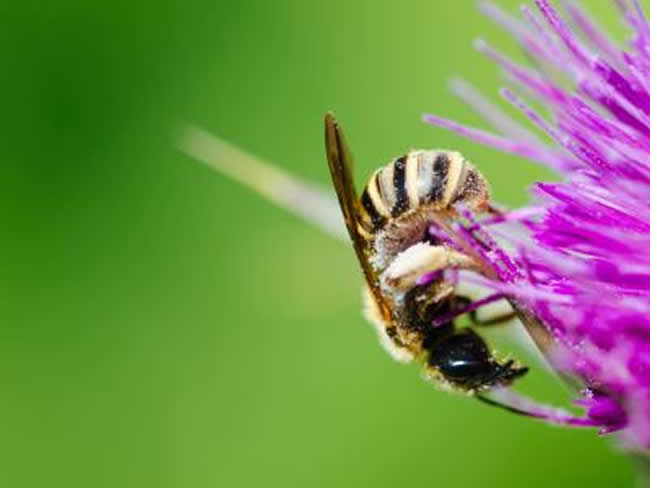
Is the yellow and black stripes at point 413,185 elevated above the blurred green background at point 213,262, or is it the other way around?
the blurred green background at point 213,262

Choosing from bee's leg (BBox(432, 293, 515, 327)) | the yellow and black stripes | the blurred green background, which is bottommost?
bee's leg (BBox(432, 293, 515, 327))

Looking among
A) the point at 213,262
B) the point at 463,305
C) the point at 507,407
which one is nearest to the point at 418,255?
the point at 463,305

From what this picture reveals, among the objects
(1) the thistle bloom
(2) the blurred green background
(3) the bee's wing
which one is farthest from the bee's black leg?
(2) the blurred green background

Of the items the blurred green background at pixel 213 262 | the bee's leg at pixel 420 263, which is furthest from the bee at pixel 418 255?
the blurred green background at pixel 213 262

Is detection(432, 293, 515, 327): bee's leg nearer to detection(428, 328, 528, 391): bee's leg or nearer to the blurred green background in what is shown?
detection(428, 328, 528, 391): bee's leg

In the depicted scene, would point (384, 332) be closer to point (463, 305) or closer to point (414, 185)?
point (463, 305)

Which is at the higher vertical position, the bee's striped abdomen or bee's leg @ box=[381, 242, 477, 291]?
the bee's striped abdomen

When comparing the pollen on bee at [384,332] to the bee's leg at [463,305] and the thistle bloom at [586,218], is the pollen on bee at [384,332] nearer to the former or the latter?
the bee's leg at [463,305]
